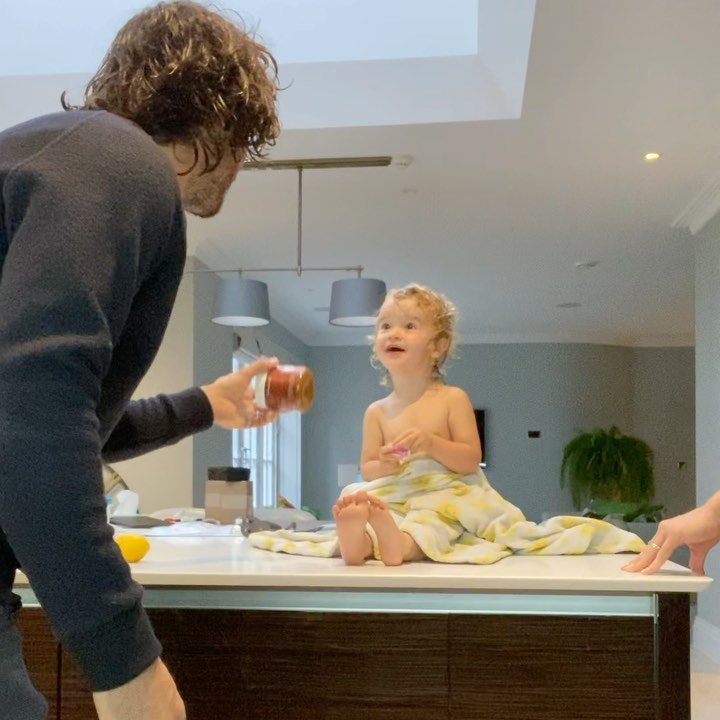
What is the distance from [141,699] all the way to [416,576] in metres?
0.58

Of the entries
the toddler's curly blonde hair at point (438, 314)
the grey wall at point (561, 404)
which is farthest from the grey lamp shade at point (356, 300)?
the grey wall at point (561, 404)

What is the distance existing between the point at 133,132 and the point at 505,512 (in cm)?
100

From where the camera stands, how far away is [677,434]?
8.37 metres

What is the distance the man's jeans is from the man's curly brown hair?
1.36 ft

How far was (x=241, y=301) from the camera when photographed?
3527 mm

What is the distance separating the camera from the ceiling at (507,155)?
2604 millimetres

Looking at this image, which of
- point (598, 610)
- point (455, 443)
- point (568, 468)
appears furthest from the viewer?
point (568, 468)

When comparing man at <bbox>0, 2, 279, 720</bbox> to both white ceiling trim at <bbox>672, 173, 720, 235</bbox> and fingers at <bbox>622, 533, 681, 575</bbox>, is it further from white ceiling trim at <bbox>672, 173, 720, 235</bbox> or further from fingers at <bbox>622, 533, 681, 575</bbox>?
white ceiling trim at <bbox>672, 173, 720, 235</bbox>

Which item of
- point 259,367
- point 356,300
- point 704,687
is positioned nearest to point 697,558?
point 259,367

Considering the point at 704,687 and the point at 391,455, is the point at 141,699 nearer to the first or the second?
the point at 391,455

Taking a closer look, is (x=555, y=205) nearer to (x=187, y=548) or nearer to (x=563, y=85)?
(x=563, y=85)

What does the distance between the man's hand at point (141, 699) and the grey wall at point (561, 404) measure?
7847 millimetres

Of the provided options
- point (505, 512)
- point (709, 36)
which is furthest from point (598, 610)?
point (709, 36)

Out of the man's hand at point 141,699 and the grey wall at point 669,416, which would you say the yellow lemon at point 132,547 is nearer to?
the man's hand at point 141,699
